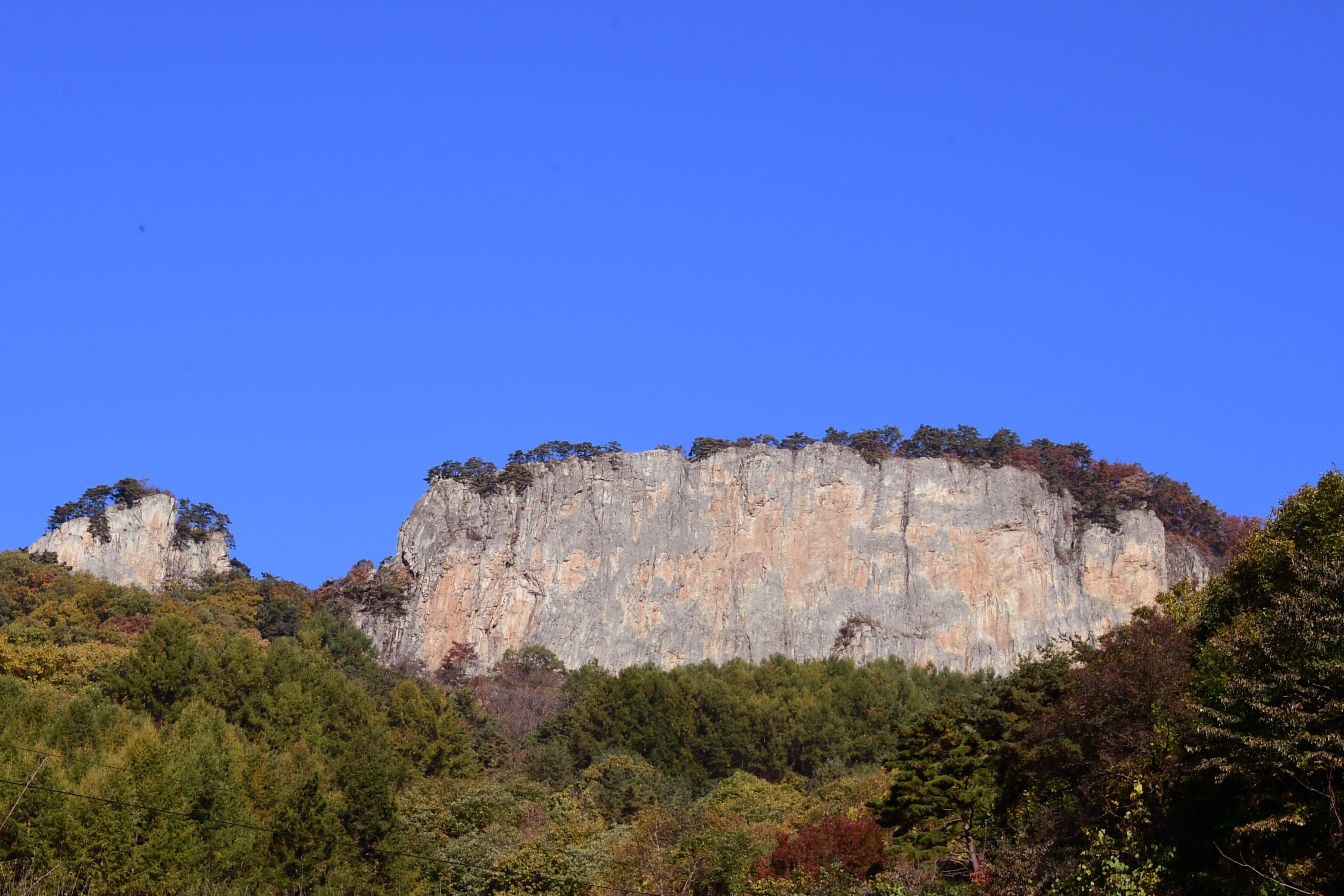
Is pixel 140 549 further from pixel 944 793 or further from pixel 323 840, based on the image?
pixel 944 793

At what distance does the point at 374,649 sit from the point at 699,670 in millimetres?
17700

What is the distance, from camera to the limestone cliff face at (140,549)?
82.9m

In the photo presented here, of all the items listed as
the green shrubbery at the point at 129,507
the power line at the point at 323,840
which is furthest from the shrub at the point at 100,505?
the power line at the point at 323,840

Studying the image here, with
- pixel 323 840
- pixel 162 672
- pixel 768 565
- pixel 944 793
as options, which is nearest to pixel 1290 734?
pixel 944 793

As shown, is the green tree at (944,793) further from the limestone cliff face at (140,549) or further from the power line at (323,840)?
the limestone cliff face at (140,549)

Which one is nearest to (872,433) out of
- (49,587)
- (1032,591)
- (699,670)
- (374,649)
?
(1032,591)

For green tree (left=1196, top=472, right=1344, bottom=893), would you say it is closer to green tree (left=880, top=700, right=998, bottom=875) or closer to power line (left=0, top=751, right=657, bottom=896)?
green tree (left=880, top=700, right=998, bottom=875)

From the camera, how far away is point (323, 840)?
39281 mm

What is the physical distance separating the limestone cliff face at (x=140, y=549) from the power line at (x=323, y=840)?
46.5 m

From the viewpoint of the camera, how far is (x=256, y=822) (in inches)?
1548

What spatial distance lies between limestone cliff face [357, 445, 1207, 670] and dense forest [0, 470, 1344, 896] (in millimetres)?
6004

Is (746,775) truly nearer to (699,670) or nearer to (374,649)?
(699,670)

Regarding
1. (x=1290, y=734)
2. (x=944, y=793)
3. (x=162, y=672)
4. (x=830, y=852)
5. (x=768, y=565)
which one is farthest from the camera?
(x=768, y=565)

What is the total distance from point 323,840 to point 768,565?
45160mm
